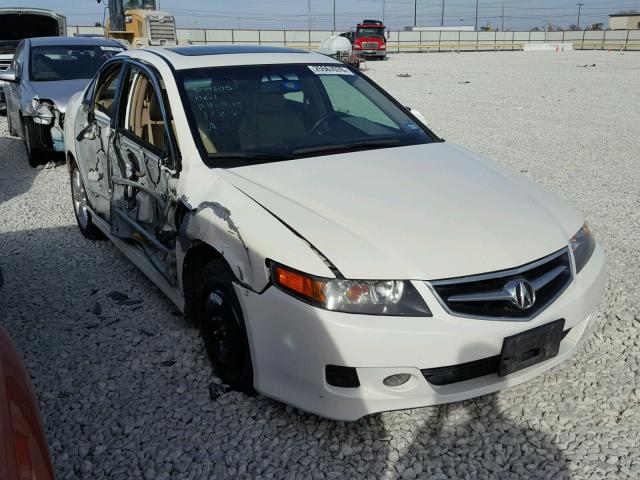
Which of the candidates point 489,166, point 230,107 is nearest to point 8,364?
point 230,107

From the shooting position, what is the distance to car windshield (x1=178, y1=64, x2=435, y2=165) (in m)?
3.58

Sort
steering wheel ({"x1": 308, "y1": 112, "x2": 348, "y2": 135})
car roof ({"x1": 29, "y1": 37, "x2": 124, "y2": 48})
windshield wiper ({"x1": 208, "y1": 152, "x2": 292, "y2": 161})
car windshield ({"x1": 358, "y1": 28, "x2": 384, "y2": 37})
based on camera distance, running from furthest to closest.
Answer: car windshield ({"x1": 358, "y1": 28, "x2": 384, "y2": 37}) → car roof ({"x1": 29, "y1": 37, "x2": 124, "y2": 48}) → steering wheel ({"x1": 308, "y1": 112, "x2": 348, "y2": 135}) → windshield wiper ({"x1": 208, "y1": 152, "x2": 292, "y2": 161})

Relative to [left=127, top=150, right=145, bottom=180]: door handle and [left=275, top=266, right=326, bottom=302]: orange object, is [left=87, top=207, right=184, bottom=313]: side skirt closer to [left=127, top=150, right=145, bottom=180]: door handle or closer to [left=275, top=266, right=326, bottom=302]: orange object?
[left=127, top=150, right=145, bottom=180]: door handle

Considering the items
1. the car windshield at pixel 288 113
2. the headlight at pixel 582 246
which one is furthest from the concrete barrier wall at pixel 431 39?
the headlight at pixel 582 246

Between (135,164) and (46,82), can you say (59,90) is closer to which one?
(46,82)

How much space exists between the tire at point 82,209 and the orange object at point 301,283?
3.25m

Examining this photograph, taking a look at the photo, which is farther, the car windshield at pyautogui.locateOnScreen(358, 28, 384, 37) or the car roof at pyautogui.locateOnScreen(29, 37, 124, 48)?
the car windshield at pyautogui.locateOnScreen(358, 28, 384, 37)

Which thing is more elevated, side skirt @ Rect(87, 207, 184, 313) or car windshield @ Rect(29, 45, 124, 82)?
car windshield @ Rect(29, 45, 124, 82)

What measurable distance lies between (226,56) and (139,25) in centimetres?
1879

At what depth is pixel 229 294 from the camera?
2900mm

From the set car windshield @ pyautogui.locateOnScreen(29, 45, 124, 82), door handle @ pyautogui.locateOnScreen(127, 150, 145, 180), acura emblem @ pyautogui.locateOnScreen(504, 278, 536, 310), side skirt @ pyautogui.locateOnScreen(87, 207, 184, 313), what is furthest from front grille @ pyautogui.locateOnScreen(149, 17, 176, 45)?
acura emblem @ pyautogui.locateOnScreen(504, 278, 536, 310)

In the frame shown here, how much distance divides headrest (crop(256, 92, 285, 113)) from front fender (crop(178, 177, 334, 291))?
0.81 meters

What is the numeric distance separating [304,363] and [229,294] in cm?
56

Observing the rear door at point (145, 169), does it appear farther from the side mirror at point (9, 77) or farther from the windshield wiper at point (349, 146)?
the side mirror at point (9, 77)
